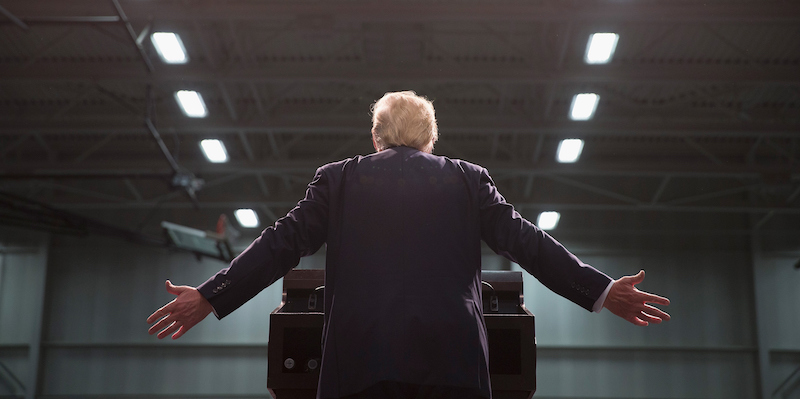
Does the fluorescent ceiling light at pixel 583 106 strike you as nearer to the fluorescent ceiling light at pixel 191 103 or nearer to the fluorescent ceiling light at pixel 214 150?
the fluorescent ceiling light at pixel 191 103

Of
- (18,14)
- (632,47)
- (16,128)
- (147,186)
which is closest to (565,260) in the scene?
(18,14)

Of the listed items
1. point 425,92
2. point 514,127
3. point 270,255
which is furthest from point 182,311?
point 514,127

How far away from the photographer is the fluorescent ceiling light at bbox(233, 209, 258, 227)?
11.8 m

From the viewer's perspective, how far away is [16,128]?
902 centimetres

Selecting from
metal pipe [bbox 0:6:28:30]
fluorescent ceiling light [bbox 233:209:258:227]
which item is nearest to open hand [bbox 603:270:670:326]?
metal pipe [bbox 0:6:28:30]

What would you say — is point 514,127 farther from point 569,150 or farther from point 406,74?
point 406,74

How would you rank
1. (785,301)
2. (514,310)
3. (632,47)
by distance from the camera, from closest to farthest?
(514,310)
(632,47)
(785,301)

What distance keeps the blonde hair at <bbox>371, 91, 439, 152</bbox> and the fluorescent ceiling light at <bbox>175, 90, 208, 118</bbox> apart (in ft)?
21.6

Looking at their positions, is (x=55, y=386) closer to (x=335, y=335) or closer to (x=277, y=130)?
(x=277, y=130)

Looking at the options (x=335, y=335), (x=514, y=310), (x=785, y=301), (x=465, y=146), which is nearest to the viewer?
(x=335, y=335)

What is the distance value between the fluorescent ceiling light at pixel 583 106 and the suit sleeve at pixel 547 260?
6.46 meters

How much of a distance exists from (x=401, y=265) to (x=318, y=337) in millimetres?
588

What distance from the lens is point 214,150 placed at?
9594 mm

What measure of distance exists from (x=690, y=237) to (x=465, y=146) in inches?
192
